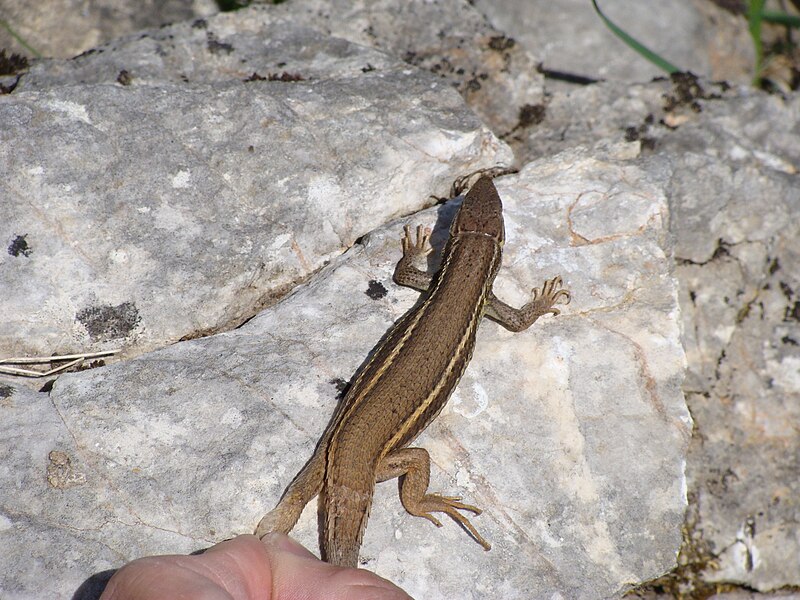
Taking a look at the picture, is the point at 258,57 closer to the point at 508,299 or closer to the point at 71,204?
the point at 71,204

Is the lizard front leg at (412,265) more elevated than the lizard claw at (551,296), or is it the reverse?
the lizard claw at (551,296)

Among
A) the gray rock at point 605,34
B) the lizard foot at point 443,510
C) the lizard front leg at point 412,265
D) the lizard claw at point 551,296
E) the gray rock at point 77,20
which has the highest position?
the gray rock at point 605,34

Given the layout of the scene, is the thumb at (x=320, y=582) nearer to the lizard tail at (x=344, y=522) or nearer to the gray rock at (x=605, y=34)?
the lizard tail at (x=344, y=522)

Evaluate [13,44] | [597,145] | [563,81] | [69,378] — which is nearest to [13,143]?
[69,378]

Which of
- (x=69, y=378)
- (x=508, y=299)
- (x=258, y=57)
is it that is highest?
(x=258, y=57)

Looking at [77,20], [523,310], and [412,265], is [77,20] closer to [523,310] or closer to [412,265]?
[412,265]

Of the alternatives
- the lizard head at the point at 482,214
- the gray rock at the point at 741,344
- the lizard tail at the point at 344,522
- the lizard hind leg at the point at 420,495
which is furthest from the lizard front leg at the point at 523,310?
the lizard tail at the point at 344,522
